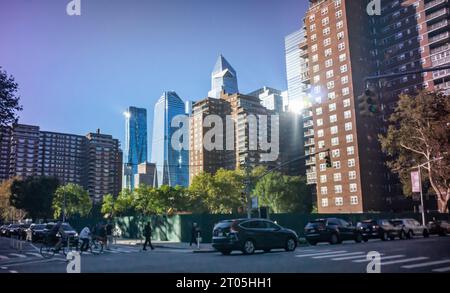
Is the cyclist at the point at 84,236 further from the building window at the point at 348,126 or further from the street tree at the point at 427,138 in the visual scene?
the building window at the point at 348,126

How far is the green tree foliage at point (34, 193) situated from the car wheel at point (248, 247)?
56.2 metres

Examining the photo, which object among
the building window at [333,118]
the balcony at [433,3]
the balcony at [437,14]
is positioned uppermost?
the balcony at [433,3]

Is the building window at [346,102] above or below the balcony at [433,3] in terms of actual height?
below

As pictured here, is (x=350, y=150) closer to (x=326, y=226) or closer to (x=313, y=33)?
(x=313, y=33)

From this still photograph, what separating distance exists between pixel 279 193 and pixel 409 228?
55.5 meters

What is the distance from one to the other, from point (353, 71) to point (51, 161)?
6500cm

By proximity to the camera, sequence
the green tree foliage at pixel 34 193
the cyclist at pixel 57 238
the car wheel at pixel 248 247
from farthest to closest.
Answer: the green tree foliage at pixel 34 193 < the cyclist at pixel 57 238 < the car wheel at pixel 248 247

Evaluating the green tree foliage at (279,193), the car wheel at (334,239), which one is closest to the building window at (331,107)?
the green tree foliage at (279,193)

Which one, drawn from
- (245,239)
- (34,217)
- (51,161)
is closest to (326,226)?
(245,239)

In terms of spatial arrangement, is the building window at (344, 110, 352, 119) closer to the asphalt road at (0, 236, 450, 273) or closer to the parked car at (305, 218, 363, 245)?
Answer: the parked car at (305, 218, 363, 245)

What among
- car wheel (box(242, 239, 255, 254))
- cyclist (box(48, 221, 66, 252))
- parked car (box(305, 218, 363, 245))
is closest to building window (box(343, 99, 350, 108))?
parked car (box(305, 218, 363, 245))

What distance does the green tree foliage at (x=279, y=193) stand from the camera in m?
82.5

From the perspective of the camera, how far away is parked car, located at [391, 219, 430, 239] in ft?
88.3
